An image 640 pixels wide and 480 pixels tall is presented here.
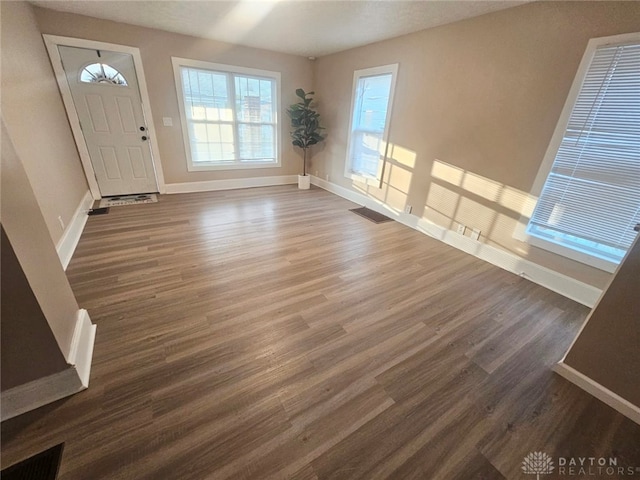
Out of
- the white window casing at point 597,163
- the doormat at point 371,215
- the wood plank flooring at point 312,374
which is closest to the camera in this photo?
the wood plank flooring at point 312,374

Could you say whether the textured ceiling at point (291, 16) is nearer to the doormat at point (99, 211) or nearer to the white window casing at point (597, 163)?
the white window casing at point (597, 163)

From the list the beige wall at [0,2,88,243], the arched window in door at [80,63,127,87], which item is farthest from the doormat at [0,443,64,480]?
the arched window in door at [80,63,127,87]

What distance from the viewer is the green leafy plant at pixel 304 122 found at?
498 centimetres

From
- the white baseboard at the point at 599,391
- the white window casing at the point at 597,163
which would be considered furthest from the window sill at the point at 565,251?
the white baseboard at the point at 599,391

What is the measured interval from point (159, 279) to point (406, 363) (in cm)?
211

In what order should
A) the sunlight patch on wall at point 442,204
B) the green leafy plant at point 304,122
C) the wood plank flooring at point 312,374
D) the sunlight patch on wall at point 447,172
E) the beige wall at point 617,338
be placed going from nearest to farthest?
the wood plank flooring at point 312,374, the beige wall at point 617,338, the sunlight patch on wall at point 447,172, the sunlight patch on wall at point 442,204, the green leafy plant at point 304,122

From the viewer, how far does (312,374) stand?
60.7 inches

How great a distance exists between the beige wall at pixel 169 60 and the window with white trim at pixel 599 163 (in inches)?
160

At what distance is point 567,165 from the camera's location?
2314 mm

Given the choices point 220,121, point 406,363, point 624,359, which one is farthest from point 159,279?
point 220,121

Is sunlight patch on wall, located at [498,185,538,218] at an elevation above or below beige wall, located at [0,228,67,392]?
above

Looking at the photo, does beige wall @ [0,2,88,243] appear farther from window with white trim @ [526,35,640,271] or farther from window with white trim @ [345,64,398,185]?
window with white trim @ [526,35,640,271]

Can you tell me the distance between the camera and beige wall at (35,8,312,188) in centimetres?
344

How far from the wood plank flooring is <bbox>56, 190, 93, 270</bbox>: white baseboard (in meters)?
0.11
